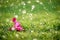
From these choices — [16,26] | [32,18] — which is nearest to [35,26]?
[32,18]

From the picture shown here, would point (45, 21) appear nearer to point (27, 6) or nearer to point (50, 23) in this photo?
point (50, 23)

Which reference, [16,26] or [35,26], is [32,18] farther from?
[16,26]

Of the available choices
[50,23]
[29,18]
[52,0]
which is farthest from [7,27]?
[52,0]

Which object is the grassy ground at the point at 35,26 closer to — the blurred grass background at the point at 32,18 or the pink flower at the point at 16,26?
the blurred grass background at the point at 32,18

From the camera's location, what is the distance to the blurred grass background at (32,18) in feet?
36.3

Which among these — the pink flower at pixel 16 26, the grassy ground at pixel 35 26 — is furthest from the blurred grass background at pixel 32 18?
the pink flower at pixel 16 26

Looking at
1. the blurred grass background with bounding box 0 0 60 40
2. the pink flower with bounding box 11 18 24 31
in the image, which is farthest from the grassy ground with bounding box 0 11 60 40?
the pink flower with bounding box 11 18 24 31

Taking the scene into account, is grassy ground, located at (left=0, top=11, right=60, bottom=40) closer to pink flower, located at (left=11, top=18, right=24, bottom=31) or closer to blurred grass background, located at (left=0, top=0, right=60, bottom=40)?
blurred grass background, located at (left=0, top=0, right=60, bottom=40)

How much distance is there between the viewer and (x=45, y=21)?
39.2ft

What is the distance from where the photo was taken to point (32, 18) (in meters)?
12.2

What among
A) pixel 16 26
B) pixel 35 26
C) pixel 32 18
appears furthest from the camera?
pixel 32 18

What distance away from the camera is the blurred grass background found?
36.3 ft

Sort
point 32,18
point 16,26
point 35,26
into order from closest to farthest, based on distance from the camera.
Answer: point 16,26 < point 35,26 < point 32,18

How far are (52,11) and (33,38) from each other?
2496mm
